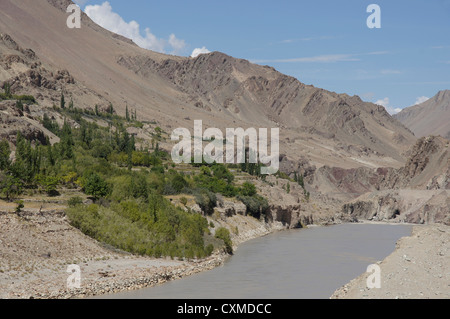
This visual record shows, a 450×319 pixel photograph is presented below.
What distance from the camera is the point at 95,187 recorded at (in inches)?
2196

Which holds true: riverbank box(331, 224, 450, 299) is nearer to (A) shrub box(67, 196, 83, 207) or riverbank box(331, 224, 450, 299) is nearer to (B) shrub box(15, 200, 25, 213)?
(B) shrub box(15, 200, 25, 213)

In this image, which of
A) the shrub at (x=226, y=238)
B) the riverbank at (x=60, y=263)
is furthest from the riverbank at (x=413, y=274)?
the shrub at (x=226, y=238)

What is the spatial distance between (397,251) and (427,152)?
104366mm

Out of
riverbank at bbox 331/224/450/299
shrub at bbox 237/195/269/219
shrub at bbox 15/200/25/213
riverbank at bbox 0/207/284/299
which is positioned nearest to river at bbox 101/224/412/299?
riverbank at bbox 0/207/284/299

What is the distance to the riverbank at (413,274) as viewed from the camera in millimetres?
28750

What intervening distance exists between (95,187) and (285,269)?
18446 mm

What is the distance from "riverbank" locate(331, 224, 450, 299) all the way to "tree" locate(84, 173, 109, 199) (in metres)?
28.1

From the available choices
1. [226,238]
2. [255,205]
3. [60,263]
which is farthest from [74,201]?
[255,205]

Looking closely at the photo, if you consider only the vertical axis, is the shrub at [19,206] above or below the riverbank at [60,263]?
above

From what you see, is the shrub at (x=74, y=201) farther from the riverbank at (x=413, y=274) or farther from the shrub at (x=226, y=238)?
the riverbank at (x=413, y=274)

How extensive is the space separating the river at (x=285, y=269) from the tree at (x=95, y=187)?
12.8 meters

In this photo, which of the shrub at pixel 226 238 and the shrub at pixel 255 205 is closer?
the shrub at pixel 226 238
